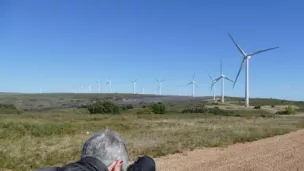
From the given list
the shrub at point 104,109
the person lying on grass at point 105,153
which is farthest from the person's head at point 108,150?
the shrub at point 104,109

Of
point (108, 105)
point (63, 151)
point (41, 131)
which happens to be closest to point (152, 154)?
point (63, 151)

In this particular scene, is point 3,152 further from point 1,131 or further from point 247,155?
point 1,131

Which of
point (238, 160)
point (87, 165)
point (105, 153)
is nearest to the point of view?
point (87, 165)

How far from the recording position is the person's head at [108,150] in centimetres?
246

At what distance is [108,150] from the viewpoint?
246cm

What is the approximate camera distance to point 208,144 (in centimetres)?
2205

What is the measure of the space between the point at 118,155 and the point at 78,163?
0.24m

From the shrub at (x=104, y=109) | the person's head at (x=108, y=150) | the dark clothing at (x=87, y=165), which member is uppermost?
the person's head at (x=108, y=150)

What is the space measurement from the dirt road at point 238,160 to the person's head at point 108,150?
1209 centimetres

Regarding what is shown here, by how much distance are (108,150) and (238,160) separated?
14.2m

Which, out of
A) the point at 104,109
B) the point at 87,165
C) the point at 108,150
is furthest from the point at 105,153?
the point at 104,109

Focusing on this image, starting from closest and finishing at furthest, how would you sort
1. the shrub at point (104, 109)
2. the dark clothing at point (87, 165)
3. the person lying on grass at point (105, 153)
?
the dark clothing at point (87, 165), the person lying on grass at point (105, 153), the shrub at point (104, 109)

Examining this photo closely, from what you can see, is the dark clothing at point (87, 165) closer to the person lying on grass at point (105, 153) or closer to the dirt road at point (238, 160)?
the person lying on grass at point (105, 153)

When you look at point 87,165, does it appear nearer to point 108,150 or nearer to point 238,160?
point 108,150
